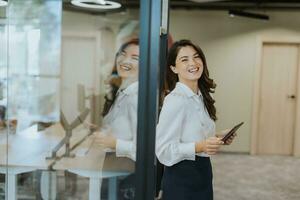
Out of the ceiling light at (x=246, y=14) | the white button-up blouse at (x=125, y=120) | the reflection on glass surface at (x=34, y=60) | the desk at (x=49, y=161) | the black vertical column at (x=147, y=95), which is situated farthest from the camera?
the ceiling light at (x=246, y=14)

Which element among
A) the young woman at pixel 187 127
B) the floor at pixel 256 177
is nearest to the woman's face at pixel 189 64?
the young woman at pixel 187 127

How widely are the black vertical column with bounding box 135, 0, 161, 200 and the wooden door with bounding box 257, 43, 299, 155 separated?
5.62m

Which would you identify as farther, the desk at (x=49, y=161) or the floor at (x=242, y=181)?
the floor at (x=242, y=181)

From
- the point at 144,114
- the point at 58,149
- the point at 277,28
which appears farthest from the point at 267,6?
the point at 144,114

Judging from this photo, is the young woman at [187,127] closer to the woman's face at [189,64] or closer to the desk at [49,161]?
the woman's face at [189,64]

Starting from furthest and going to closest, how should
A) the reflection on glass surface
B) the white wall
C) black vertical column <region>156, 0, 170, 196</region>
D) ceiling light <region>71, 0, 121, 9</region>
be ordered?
the white wall, ceiling light <region>71, 0, 121, 9</region>, the reflection on glass surface, black vertical column <region>156, 0, 170, 196</region>

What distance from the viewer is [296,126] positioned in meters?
6.96

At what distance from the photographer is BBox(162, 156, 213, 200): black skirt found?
207cm

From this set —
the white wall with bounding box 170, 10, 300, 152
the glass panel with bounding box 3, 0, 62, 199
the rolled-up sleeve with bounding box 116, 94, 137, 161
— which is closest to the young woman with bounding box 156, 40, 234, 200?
the rolled-up sleeve with bounding box 116, 94, 137, 161

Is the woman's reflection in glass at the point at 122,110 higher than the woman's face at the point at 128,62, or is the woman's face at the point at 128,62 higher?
the woman's face at the point at 128,62

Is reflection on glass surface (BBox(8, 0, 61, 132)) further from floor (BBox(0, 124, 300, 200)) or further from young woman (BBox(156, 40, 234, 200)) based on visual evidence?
young woman (BBox(156, 40, 234, 200))

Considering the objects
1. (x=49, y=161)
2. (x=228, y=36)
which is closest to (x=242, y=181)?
(x=228, y=36)

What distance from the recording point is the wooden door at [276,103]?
6.99 meters

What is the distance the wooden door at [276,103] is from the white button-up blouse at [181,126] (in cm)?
531
